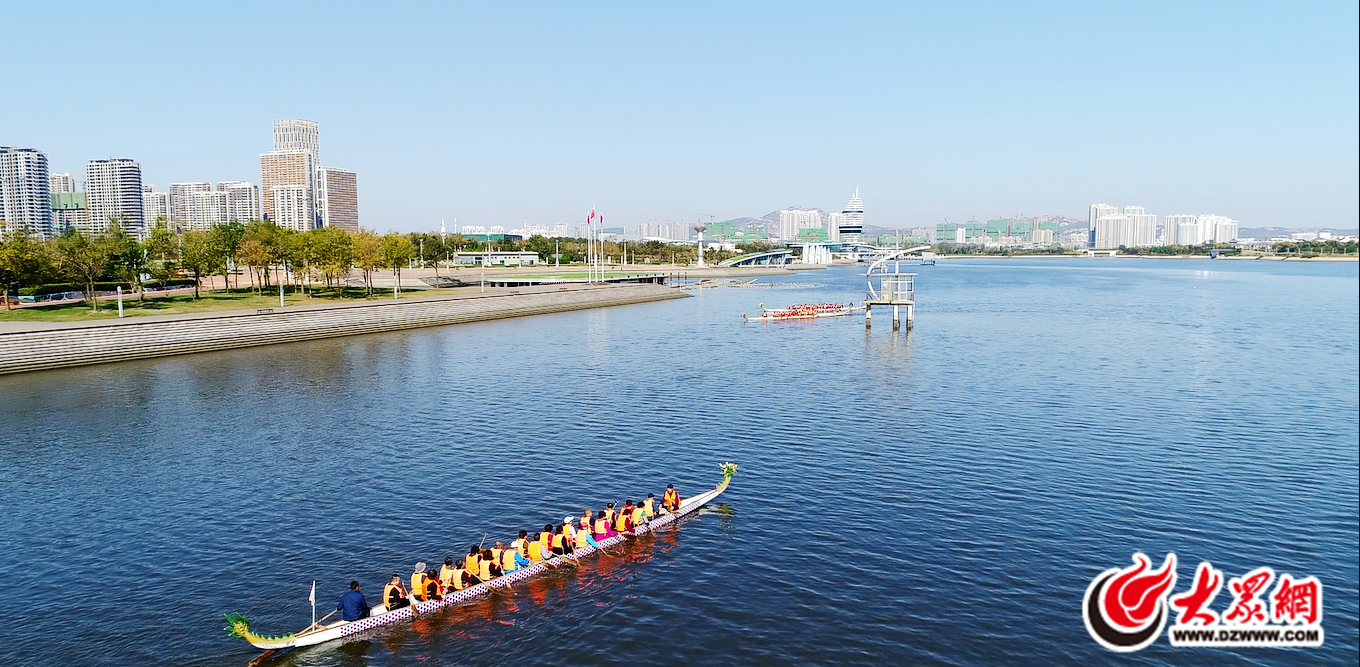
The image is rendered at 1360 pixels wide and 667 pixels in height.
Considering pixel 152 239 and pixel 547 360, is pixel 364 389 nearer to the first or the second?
pixel 547 360

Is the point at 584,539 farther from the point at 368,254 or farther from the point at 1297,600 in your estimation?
the point at 368,254

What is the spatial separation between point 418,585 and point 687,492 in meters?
13.1

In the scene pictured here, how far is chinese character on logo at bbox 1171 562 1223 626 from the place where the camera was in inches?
905

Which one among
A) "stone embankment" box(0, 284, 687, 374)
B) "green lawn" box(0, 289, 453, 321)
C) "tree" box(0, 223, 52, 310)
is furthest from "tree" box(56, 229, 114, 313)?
"stone embankment" box(0, 284, 687, 374)

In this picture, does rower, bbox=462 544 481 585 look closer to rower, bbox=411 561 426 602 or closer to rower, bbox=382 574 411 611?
rower, bbox=411 561 426 602

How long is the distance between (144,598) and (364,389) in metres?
→ 33.7

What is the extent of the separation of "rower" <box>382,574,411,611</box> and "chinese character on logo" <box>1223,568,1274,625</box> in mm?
23426

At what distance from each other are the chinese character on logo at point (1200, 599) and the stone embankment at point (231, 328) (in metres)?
72.5

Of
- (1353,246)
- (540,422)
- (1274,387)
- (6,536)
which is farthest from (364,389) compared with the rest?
(1274,387)

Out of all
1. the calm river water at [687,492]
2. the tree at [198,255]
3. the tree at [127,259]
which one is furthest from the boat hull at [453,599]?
the tree at [127,259]

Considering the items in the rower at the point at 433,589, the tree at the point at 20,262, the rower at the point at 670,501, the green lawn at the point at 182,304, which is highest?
the tree at the point at 20,262

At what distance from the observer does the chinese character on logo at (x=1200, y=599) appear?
22984mm

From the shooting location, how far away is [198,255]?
89.4m

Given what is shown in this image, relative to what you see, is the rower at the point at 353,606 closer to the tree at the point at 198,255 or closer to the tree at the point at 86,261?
the tree at the point at 86,261
